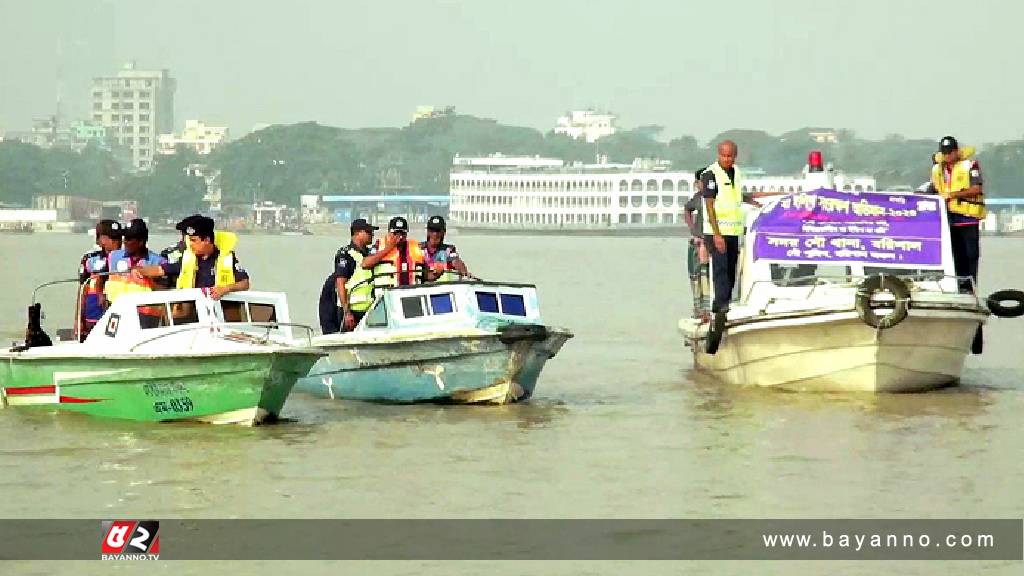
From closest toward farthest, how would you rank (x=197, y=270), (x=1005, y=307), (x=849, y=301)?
(x=197, y=270), (x=849, y=301), (x=1005, y=307)

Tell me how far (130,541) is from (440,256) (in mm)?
9350

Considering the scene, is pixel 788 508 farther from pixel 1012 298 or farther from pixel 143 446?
pixel 1012 298

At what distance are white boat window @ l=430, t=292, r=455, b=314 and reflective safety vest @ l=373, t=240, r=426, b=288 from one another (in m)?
1.05

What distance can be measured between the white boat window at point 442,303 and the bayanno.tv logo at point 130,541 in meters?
7.19

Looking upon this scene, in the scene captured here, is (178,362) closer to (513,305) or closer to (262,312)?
(262,312)

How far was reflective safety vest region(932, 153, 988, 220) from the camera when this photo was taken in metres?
25.7

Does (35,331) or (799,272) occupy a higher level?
(799,272)

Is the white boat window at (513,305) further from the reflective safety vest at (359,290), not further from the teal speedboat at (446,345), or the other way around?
the reflective safety vest at (359,290)

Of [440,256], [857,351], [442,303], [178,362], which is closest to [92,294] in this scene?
[178,362]

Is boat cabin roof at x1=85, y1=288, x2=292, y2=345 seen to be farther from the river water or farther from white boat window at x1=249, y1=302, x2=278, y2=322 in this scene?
the river water

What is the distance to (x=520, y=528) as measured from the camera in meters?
16.3

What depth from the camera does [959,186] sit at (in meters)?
26.0

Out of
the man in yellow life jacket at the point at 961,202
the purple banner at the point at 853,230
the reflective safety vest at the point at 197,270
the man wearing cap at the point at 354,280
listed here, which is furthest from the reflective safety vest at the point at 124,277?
the man in yellow life jacket at the point at 961,202

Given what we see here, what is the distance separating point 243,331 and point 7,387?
2.98m
